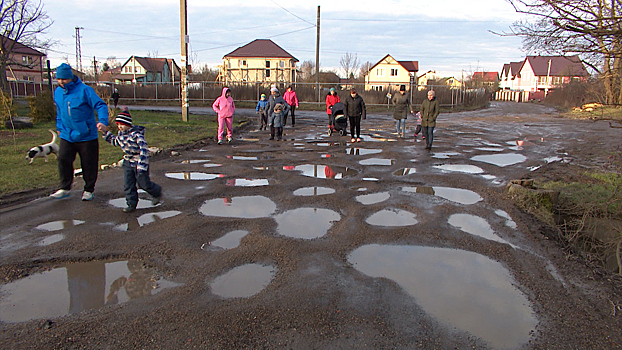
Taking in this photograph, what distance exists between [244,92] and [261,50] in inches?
1645

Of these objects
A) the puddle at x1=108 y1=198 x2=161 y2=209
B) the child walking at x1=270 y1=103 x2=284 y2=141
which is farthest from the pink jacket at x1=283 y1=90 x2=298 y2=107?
the puddle at x1=108 y1=198 x2=161 y2=209

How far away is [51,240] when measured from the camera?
17.6 feet

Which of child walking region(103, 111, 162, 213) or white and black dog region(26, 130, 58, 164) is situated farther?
white and black dog region(26, 130, 58, 164)

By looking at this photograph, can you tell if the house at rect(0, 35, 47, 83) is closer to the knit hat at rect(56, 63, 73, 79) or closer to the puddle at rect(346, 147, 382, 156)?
the knit hat at rect(56, 63, 73, 79)

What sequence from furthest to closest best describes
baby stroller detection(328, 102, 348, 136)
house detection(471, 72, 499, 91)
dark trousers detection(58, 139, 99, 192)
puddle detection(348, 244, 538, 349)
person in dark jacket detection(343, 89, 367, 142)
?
house detection(471, 72, 499, 91) < baby stroller detection(328, 102, 348, 136) < person in dark jacket detection(343, 89, 367, 142) < dark trousers detection(58, 139, 99, 192) < puddle detection(348, 244, 538, 349)

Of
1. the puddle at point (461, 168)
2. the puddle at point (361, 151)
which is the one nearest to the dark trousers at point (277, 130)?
the puddle at point (361, 151)

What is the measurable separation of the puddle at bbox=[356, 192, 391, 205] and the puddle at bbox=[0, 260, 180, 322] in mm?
3662

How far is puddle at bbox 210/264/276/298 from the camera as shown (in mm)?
4074

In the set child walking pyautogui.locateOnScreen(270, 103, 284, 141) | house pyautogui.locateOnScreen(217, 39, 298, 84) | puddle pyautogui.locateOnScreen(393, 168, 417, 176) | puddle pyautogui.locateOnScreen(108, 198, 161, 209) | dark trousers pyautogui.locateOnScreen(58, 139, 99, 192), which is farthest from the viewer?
house pyautogui.locateOnScreen(217, 39, 298, 84)

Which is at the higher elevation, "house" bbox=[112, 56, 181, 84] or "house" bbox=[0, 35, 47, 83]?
"house" bbox=[112, 56, 181, 84]

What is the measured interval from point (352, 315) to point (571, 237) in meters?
3.86

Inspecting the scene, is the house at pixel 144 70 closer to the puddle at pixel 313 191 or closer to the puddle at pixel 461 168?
the puddle at pixel 461 168

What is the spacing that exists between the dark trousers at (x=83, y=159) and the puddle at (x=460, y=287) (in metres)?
4.47

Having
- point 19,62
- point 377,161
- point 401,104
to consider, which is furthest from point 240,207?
point 19,62
